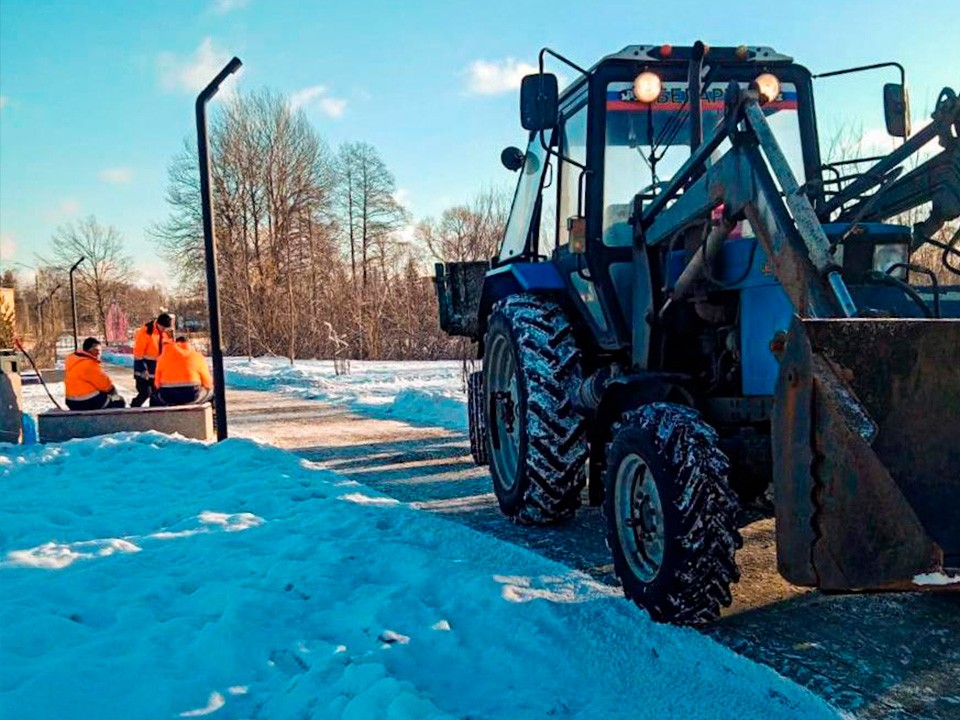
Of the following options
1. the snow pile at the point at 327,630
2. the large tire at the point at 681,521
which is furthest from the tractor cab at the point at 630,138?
the snow pile at the point at 327,630

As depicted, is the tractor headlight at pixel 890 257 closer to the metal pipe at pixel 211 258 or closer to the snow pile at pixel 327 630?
the snow pile at pixel 327 630

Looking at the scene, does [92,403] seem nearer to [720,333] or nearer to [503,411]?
[503,411]

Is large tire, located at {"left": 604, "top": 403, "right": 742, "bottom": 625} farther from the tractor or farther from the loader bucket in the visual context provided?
the loader bucket

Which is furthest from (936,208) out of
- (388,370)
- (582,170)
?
(388,370)

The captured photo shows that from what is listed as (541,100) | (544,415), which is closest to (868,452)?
(544,415)

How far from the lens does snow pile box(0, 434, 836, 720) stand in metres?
2.65

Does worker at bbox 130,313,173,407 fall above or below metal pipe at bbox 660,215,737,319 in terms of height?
below

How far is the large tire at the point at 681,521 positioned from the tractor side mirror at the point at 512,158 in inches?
129

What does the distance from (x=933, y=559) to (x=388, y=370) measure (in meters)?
19.8

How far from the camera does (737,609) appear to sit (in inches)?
136

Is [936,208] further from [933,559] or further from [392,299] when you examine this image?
[392,299]

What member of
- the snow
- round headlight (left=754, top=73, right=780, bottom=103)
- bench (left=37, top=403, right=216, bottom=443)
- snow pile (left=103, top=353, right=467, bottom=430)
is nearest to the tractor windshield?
round headlight (left=754, top=73, right=780, bottom=103)

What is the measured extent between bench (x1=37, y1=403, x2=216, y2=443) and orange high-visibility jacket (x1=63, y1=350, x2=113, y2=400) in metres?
0.39

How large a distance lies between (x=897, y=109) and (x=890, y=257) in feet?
4.99
